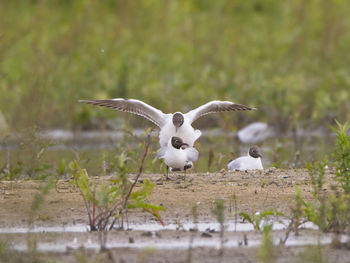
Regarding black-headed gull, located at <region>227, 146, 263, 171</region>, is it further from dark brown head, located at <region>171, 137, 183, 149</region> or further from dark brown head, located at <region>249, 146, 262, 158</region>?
dark brown head, located at <region>171, 137, 183, 149</region>

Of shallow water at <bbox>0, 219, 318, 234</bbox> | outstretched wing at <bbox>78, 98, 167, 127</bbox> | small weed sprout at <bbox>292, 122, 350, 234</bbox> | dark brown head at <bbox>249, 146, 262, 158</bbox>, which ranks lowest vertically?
shallow water at <bbox>0, 219, 318, 234</bbox>

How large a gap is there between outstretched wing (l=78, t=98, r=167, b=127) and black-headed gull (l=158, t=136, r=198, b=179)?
111 centimetres

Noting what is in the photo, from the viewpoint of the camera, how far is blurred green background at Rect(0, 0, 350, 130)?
1540 cm

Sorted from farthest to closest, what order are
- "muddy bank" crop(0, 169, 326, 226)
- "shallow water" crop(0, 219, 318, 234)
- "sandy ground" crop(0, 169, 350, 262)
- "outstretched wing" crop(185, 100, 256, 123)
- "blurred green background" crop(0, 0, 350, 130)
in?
"blurred green background" crop(0, 0, 350, 130)
"outstretched wing" crop(185, 100, 256, 123)
"muddy bank" crop(0, 169, 326, 226)
"shallow water" crop(0, 219, 318, 234)
"sandy ground" crop(0, 169, 350, 262)

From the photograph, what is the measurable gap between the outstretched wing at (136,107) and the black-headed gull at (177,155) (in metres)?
1.11

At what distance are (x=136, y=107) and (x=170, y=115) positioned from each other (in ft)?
1.59

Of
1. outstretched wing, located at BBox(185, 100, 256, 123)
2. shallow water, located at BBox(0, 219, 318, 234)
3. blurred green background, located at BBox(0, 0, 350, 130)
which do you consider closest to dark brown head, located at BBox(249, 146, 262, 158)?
outstretched wing, located at BBox(185, 100, 256, 123)

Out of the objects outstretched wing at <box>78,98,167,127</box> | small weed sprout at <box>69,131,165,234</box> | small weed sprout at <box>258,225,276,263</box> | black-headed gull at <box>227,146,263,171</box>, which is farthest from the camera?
outstretched wing at <box>78,98,167,127</box>

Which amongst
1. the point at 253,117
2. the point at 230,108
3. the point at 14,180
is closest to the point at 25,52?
the point at 253,117

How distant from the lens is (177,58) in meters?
19.5

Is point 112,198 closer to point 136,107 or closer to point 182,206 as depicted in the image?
point 182,206

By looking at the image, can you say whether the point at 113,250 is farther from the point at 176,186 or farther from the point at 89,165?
the point at 89,165

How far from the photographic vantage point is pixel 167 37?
2191cm

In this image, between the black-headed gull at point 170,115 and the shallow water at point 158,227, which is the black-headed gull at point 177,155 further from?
the shallow water at point 158,227
